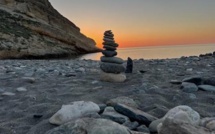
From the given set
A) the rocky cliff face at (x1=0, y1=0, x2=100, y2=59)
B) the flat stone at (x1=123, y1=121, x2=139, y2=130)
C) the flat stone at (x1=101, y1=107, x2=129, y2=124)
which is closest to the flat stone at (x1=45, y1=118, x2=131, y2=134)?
the flat stone at (x1=123, y1=121, x2=139, y2=130)

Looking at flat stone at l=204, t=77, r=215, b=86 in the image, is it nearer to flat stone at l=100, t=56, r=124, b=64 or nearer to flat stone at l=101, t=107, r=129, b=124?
flat stone at l=100, t=56, r=124, b=64

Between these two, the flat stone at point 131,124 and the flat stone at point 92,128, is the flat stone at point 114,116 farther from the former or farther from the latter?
the flat stone at point 92,128

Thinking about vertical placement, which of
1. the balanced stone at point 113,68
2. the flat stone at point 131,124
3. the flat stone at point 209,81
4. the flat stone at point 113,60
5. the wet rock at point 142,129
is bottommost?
the wet rock at point 142,129

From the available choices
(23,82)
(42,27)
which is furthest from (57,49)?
(23,82)

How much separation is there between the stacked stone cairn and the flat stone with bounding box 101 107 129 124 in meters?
2.80

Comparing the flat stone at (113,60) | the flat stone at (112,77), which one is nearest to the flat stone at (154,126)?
the flat stone at (112,77)

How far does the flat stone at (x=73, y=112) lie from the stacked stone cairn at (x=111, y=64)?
2832 mm

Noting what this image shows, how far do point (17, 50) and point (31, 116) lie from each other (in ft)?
110

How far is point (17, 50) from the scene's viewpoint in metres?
35.6

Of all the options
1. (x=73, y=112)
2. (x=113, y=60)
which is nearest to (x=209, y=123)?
(x=73, y=112)

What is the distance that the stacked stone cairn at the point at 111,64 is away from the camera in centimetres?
672

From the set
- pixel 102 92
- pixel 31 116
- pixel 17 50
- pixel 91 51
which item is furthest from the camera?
pixel 91 51

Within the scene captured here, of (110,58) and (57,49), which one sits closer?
(110,58)

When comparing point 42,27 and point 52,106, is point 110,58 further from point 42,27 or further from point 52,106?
point 42,27
